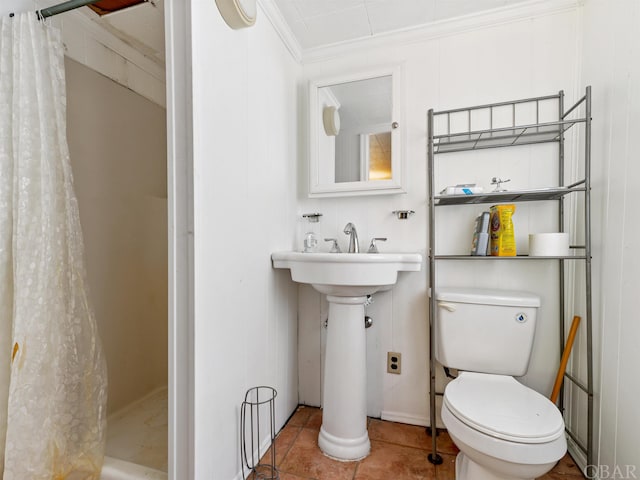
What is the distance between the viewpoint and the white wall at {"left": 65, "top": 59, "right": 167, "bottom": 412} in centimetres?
140

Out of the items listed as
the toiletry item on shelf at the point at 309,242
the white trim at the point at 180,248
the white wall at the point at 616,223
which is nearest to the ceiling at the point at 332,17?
the white wall at the point at 616,223

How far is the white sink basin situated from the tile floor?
2.40ft

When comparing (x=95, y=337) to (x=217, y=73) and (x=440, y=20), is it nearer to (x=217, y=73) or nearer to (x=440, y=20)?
(x=217, y=73)

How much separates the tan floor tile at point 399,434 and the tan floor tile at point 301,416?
0.33 m

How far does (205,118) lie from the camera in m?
0.95

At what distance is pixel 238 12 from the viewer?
41.5 inches

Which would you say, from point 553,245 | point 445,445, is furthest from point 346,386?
point 553,245

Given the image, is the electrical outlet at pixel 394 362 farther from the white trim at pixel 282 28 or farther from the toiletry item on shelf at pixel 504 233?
the white trim at pixel 282 28

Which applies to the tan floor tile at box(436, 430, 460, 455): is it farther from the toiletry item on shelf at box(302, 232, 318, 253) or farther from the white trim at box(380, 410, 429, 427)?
the toiletry item on shelf at box(302, 232, 318, 253)

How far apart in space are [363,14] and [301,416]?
2.11 m

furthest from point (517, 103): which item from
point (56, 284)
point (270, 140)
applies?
point (56, 284)

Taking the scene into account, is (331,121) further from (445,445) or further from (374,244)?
(445,445)

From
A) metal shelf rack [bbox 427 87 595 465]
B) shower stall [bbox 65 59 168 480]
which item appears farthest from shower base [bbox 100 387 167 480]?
metal shelf rack [bbox 427 87 595 465]

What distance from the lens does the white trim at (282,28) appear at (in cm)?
134
